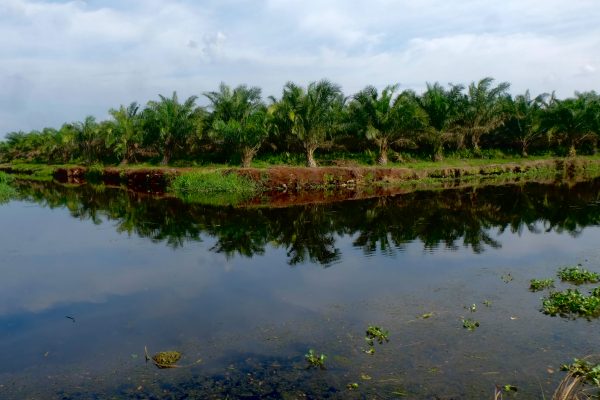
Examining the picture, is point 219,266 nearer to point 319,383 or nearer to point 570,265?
point 319,383

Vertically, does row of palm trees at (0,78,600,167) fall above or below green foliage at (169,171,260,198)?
above

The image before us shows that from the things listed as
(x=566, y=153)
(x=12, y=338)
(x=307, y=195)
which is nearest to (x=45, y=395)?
(x=12, y=338)

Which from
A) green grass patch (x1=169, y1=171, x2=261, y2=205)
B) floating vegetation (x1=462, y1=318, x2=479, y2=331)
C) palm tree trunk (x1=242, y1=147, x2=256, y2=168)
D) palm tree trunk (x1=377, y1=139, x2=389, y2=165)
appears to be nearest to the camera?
floating vegetation (x1=462, y1=318, x2=479, y2=331)

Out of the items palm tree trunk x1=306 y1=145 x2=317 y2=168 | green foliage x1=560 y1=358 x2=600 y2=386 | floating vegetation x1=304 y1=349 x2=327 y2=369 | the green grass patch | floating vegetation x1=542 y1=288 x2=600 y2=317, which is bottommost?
floating vegetation x1=304 y1=349 x2=327 y2=369

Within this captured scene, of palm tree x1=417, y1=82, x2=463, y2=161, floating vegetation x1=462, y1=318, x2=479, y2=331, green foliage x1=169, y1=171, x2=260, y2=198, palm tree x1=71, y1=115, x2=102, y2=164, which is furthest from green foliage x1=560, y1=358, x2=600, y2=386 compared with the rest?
palm tree x1=71, y1=115, x2=102, y2=164

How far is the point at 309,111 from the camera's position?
33125 millimetres

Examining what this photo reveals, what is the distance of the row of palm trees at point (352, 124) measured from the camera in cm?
3416

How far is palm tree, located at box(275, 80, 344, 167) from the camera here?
33.2m

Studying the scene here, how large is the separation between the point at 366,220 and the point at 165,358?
44.1ft

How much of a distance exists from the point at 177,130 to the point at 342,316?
32.2 metres

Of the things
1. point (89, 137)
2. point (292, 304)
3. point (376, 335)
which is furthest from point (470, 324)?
point (89, 137)

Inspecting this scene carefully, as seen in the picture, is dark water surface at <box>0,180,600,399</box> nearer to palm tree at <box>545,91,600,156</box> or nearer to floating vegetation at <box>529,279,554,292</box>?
floating vegetation at <box>529,279,554,292</box>

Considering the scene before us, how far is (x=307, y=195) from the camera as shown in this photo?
29391 millimetres

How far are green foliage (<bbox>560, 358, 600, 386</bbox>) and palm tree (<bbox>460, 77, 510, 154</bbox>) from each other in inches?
1369
